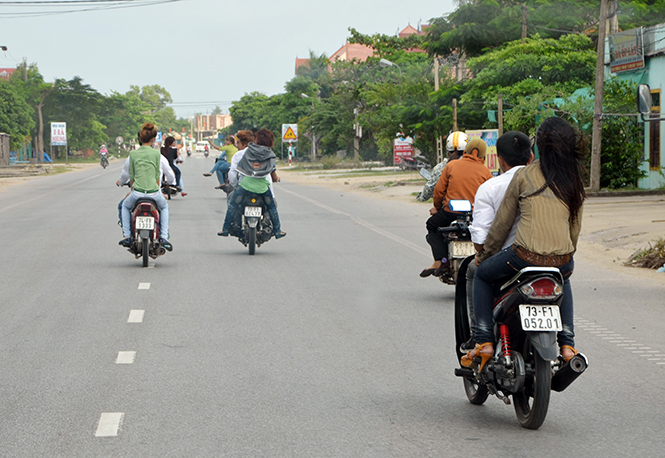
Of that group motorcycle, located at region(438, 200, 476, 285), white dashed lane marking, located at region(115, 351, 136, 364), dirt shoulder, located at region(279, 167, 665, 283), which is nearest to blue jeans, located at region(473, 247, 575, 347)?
white dashed lane marking, located at region(115, 351, 136, 364)

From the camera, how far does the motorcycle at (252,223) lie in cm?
1283

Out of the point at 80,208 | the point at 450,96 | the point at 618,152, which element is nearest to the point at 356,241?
the point at 80,208

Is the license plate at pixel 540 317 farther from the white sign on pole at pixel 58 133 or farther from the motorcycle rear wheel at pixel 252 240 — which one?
the white sign on pole at pixel 58 133

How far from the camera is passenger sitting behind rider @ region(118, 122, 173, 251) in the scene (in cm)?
1127

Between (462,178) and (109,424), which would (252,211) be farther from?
(109,424)

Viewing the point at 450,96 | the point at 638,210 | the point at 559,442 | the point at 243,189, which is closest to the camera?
the point at 559,442

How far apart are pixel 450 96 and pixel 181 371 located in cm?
2873

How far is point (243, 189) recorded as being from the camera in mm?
12938

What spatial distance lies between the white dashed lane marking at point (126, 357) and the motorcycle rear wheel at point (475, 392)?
242 cm

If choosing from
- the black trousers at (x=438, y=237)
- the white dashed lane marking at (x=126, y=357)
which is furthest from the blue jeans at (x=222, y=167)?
the white dashed lane marking at (x=126, y=357)

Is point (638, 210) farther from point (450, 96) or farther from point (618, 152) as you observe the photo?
point (450, 96)

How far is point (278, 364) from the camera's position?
20.5ft

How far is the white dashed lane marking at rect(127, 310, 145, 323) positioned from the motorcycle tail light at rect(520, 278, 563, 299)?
4.29m

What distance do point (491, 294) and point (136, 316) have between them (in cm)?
413
